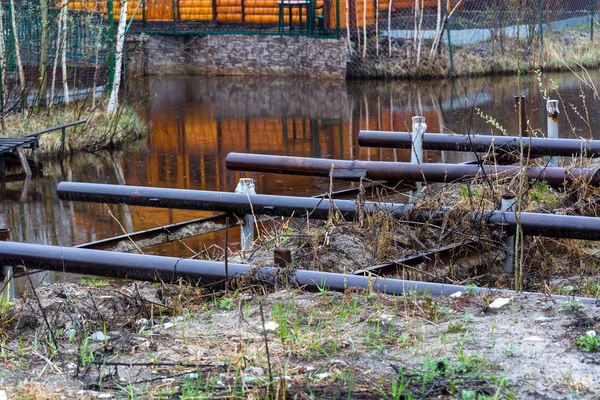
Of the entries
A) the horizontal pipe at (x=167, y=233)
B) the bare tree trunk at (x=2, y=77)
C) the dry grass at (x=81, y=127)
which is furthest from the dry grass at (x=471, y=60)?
the horizontal pipe at (x=167, y=233)

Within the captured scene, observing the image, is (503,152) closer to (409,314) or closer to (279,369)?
(409,314)

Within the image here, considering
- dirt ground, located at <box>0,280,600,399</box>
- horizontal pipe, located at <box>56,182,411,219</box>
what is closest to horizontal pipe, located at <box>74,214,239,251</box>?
horizontal pipe, located at <box>56,182,411,219</box>

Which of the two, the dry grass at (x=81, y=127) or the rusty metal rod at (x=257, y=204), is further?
the dry grass at (x=81, y=127)

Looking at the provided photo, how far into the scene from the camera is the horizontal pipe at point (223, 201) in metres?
5.84

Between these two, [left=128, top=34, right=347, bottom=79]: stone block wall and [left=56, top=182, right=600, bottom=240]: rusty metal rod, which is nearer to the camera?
[left=56, top=182, right=600, bottom=240]: rusty metal rod

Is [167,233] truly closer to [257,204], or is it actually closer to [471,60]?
[257,204]

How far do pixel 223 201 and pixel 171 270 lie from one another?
1.35 metres

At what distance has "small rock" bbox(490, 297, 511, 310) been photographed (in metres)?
4.23

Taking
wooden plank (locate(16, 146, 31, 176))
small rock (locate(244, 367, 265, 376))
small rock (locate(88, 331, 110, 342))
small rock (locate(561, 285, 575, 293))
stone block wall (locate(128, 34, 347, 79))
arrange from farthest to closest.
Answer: stone block wall (locate(128, 34, 347, 79)), wooden plank (locate(16, 146, 31, 176)), small rock (locate(561, 285, 575, 293)), small rock (locate(88, 331, 110, 342)), small rock (locate(244, 367, 265, 376))

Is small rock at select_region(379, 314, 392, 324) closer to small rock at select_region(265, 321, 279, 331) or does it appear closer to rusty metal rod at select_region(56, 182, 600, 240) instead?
small rock at select_region(265, 321, 279, 331)

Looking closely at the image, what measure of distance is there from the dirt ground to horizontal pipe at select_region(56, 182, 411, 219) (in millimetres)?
1203

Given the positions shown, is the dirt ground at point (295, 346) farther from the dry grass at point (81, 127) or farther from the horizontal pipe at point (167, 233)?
the dry grass at point (81, 127)

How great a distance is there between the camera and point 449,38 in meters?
25.2

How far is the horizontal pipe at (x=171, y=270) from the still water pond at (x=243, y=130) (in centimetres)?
130
